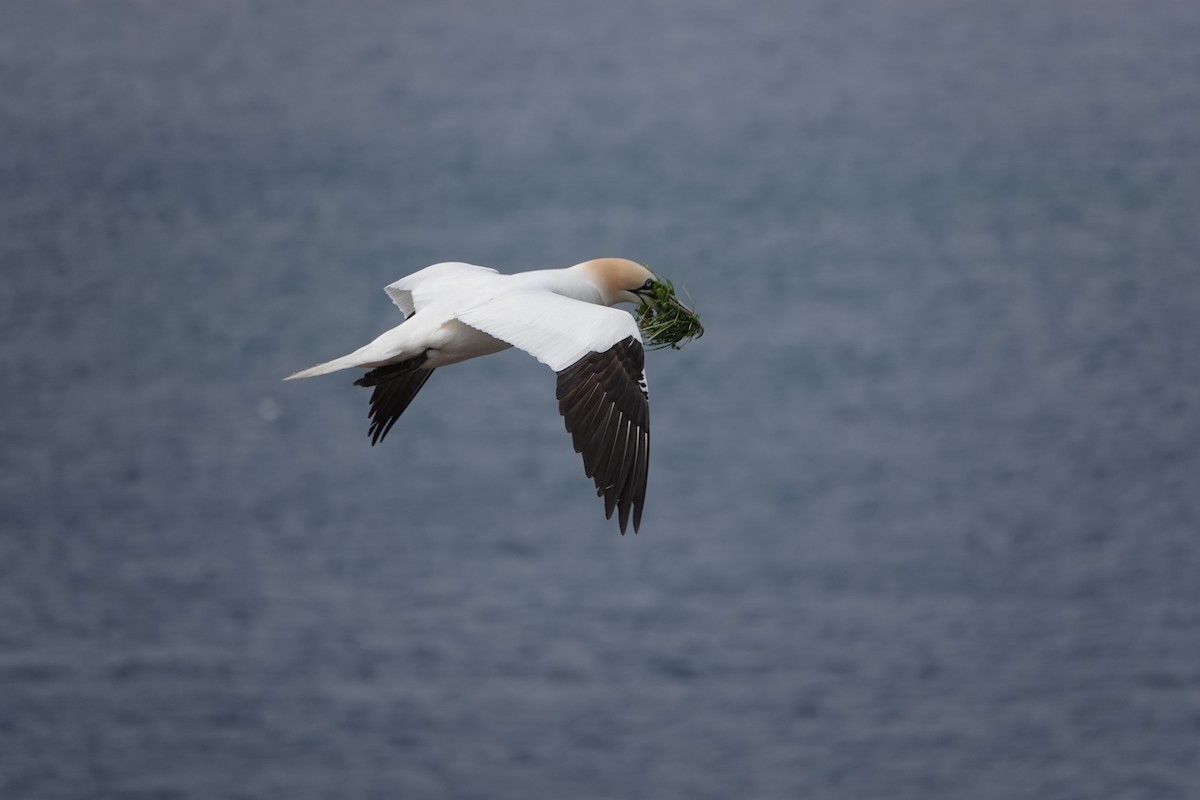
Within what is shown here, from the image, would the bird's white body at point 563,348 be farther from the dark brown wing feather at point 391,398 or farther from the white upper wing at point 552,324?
the dark brown wing feather at point 391,398

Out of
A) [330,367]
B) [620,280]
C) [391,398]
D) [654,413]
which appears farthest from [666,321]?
[654,413]

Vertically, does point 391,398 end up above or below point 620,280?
below

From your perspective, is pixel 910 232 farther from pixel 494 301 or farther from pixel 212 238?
pixel 494 301

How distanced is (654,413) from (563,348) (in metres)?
17.6

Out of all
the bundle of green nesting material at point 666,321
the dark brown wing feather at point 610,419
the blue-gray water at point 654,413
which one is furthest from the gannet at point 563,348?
the blue-gray water at point 654,413

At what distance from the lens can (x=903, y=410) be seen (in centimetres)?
2625

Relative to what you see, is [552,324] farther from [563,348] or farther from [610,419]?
[610,419]

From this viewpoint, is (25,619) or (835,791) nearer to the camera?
(835,791)

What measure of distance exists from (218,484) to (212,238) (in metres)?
9.83

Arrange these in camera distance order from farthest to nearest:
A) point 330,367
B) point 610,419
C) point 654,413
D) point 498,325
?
point 654,413
point 498,325
point 610,419
point 330,367

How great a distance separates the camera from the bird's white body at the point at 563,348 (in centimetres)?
762

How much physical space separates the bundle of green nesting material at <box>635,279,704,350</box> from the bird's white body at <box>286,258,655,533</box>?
1.08 ft

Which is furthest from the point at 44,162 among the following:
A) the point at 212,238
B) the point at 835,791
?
the point at 835,791

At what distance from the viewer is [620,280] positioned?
8703 millimetres
